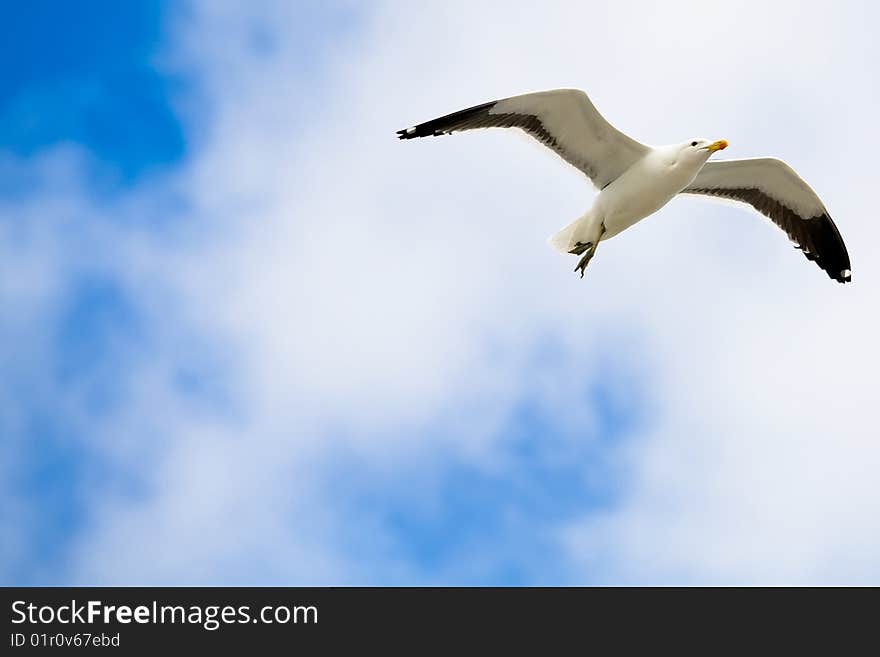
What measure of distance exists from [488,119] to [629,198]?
1319 mm

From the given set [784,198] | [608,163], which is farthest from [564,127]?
[784,198]

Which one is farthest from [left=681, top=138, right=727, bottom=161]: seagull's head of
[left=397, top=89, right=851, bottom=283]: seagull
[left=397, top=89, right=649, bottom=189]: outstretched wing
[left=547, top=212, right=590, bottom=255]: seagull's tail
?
[left=547, top=212, right=590, bottom=255]: seagull's tail

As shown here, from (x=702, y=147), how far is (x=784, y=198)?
181 cm

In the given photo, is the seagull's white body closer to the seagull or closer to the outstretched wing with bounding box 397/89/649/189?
the seagull

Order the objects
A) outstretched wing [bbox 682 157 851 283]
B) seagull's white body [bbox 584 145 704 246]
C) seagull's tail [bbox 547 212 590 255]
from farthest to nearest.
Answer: outstretched wing [bbox 682 157 851 283] → seagull's tail [bbox 547 212 590 255] → seagull's white body [bbox 584 145 704 246]

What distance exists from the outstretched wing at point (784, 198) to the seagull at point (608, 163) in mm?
11

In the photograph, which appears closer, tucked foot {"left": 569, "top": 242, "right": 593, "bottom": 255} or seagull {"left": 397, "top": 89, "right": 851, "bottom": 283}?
seagull {"left": 397, "top": 89, "right": 851, "bottom": 283}

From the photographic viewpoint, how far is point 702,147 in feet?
33.0

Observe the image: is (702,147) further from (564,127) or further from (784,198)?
(784,198)

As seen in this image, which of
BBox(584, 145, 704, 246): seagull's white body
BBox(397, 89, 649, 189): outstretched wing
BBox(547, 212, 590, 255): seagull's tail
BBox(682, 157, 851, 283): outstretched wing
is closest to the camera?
BBox(397, 89, 649, 189): outstretched wing

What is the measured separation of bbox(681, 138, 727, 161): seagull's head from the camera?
9.99 meters
